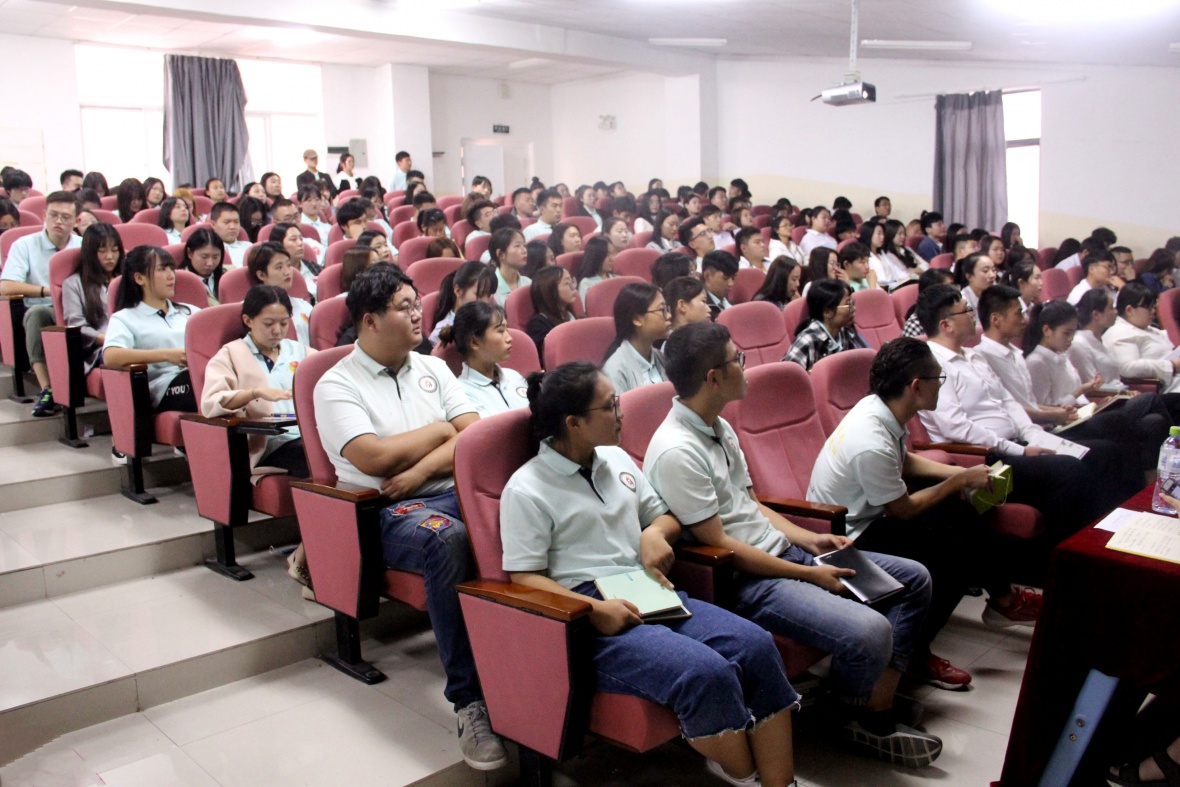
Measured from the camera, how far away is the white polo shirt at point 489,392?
271cm

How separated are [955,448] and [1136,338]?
2.34 m

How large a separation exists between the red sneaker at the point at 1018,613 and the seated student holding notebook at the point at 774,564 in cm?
82

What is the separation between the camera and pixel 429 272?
173 inches

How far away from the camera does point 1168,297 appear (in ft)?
18.4

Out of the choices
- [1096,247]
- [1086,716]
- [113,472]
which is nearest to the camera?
[1086,716]

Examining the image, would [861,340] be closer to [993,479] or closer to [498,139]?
[993,479]

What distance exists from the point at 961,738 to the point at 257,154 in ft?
39.9

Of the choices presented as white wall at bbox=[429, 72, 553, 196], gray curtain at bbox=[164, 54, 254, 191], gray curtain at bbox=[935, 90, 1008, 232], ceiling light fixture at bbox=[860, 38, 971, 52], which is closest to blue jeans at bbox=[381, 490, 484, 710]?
ceiling light fixture at bbox=[860, 38, 971, 52]

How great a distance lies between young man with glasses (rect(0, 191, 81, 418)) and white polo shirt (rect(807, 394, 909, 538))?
11.0 feet

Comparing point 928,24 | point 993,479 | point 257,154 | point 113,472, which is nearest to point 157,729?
point 113,472

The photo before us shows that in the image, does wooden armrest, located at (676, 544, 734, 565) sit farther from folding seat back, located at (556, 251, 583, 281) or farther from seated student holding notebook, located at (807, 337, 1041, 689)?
folding seat back, located at (556, 251, 583, 281)

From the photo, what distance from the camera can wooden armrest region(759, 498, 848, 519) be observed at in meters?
2.34

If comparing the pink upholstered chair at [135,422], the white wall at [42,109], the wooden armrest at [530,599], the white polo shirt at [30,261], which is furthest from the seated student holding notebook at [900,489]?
the white wall at [42,109]

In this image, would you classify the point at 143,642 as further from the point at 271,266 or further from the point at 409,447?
the point at 271,266
